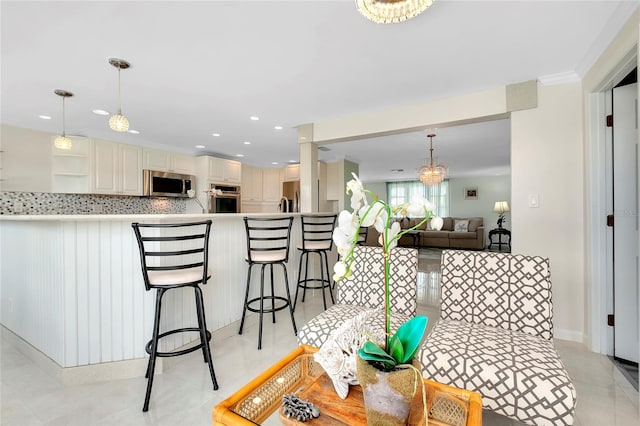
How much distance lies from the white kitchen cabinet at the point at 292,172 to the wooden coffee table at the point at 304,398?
5.79m

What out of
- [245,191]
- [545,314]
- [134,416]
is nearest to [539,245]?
[545,314]

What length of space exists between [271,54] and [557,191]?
8.55 ft

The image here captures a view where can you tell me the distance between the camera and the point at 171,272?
6.09 feet

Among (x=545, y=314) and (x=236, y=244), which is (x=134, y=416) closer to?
(x=236, y=244)

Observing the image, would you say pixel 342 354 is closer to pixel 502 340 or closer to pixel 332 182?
pixel 502 340

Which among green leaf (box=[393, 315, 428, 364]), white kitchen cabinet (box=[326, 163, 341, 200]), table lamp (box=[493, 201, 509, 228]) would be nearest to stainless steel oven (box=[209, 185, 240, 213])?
white kitchen cabinet (box=[326, 163, 341, 200])

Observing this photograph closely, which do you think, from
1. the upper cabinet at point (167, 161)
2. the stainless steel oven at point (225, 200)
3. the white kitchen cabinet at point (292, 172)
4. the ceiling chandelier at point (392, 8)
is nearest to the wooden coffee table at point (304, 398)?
the ceiling chandelier at point (392, 8)

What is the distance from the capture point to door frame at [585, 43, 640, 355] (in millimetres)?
2164

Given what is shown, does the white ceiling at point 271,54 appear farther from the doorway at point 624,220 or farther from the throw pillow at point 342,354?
the throw pillow at point 342,354

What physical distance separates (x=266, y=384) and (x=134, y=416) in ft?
3.54

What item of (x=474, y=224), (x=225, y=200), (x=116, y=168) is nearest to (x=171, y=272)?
(x=116, y=168)

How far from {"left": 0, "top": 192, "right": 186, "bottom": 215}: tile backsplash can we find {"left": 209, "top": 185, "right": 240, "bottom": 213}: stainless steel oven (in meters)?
0.65

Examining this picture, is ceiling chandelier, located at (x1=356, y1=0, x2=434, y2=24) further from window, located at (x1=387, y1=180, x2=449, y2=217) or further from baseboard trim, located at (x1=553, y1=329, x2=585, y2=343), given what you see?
window, located at (x1=387, y1=180, x2=449, y2=217)

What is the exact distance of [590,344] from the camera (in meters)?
2.25
